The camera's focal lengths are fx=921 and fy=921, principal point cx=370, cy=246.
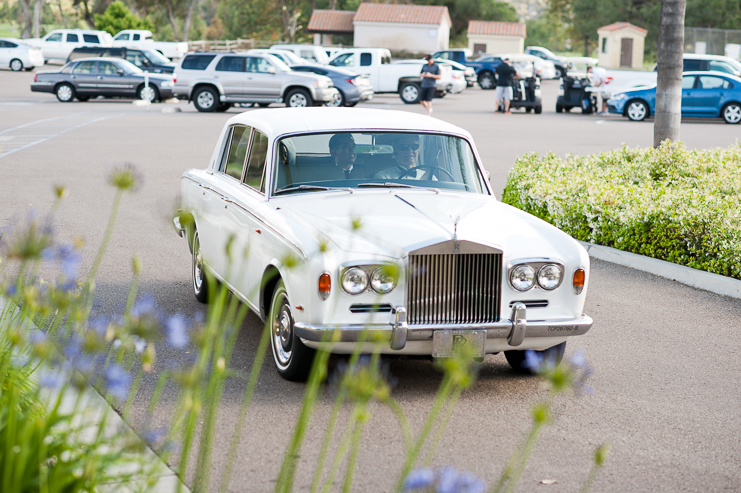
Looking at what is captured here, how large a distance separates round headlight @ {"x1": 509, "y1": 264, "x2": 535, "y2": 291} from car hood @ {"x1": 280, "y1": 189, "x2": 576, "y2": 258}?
8 centimetres

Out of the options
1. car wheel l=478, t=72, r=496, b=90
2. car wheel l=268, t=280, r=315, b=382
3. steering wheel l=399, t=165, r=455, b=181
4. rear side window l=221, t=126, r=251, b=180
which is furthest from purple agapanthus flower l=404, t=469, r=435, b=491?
car wheel l=478, t=72, r=496, b=90

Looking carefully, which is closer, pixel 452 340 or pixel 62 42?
pixel 452 340

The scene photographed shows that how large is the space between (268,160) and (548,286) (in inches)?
85.1

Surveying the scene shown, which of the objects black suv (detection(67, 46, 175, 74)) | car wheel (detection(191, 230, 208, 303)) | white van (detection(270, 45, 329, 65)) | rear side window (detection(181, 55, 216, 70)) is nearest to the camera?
car wheel (detection(191, 230, 208, 303))

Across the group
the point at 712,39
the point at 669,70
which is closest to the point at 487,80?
the point at 712,39

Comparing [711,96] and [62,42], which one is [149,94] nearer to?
[711,96]

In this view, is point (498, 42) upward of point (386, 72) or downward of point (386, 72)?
upward

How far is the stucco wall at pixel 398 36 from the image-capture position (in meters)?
63.4

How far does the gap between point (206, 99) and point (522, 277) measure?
2393 centimetres

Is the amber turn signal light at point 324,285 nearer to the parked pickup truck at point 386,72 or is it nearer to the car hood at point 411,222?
the car hood at point 411,222

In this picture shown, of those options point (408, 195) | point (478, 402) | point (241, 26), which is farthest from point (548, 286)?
point (241, 26)

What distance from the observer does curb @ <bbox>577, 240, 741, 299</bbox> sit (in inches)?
315

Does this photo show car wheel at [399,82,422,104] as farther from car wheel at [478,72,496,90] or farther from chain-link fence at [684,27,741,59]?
chain-link fence at [684,27,741,59]

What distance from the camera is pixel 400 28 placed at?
63.7 metres
